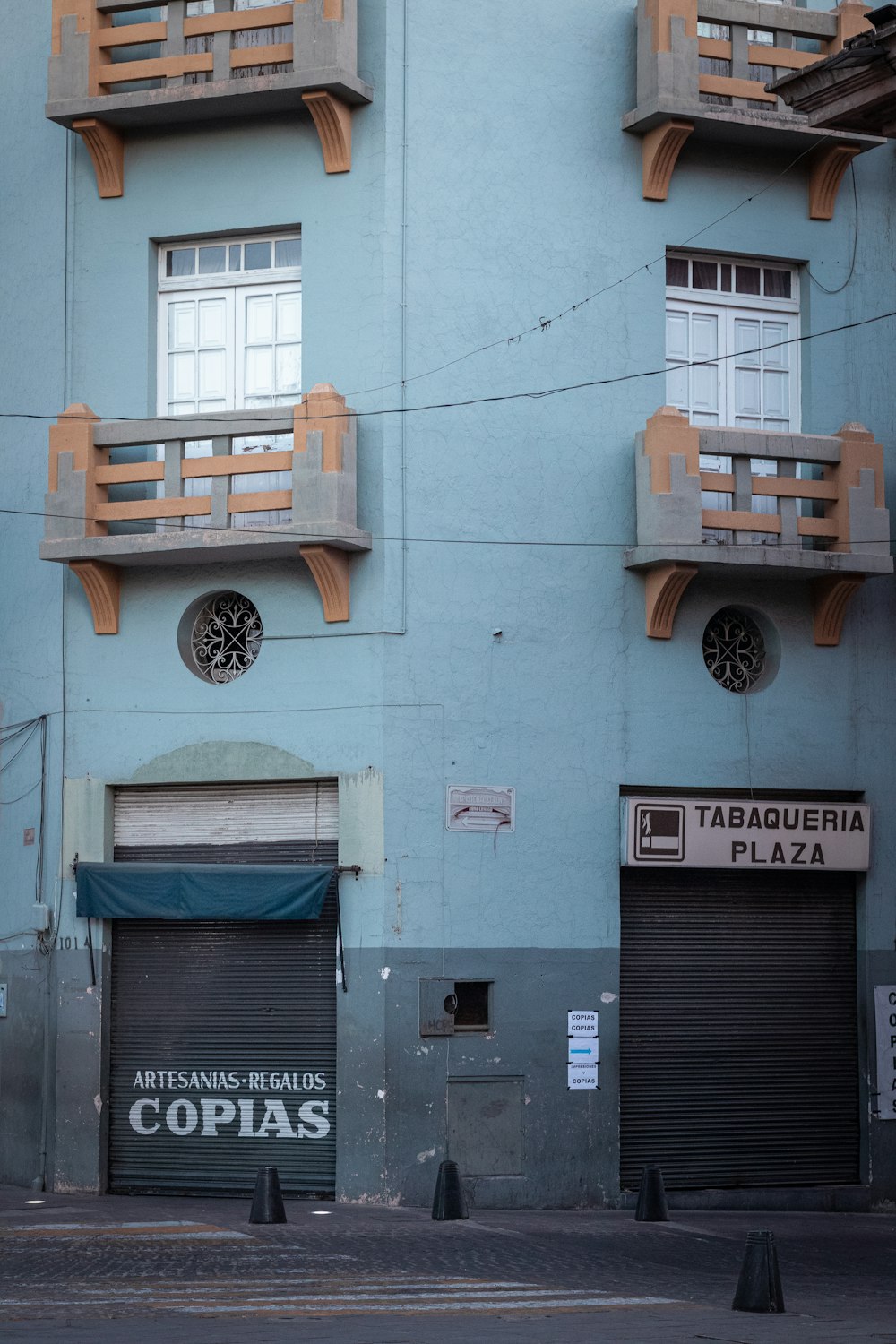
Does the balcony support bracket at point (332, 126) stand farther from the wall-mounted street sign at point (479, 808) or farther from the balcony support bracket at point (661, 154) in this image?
the wall-mounted street sign at point (479, 808)

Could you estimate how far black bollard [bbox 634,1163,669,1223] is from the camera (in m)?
17.3

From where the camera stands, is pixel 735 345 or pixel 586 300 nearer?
pixel 586 300

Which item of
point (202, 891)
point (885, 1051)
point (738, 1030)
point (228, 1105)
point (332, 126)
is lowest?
point (228, 1105)

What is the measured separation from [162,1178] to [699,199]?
11609 millimetres

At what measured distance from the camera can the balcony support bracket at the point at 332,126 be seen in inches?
727

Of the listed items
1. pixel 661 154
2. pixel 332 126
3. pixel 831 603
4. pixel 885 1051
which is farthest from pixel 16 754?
pixel 885 1051

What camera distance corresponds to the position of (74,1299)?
12312mm

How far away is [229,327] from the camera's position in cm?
1959

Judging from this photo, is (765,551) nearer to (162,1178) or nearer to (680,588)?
(680,588)

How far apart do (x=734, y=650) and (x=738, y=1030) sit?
3.99 m

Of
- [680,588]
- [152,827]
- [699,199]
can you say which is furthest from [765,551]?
[152,827]

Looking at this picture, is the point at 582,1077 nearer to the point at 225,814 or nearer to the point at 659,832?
the point at 659,832

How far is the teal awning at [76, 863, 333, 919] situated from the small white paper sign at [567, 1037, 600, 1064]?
2.87 m

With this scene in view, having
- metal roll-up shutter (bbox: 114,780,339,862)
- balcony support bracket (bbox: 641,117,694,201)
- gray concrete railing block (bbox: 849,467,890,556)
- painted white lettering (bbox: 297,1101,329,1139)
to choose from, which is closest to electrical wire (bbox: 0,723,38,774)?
metal roll-up shutter (bbox: 114,780,339,862)
